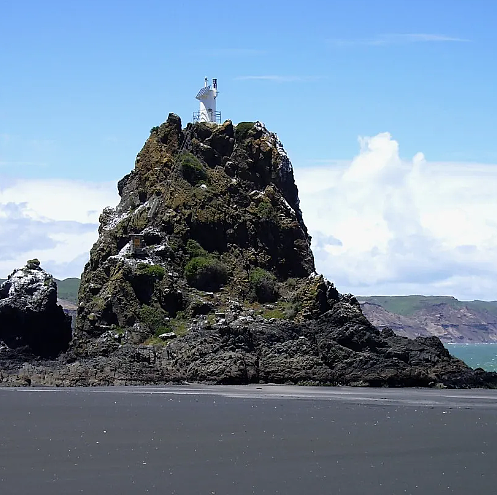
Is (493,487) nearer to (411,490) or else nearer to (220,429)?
(411,490)

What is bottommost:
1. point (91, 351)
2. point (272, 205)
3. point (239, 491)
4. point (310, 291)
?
point (239, 491)

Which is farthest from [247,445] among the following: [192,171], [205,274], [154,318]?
[192,171]

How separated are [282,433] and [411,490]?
9970 millimetres

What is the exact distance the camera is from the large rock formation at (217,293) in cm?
5762

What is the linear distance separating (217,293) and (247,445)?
137ft

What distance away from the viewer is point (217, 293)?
7000 centimetres

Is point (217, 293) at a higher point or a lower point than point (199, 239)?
lower

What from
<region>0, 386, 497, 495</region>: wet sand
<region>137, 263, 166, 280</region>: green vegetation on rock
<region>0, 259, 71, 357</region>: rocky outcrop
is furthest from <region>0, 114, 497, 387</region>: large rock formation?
<region>0, 386, 497, 495</region>: wet sand

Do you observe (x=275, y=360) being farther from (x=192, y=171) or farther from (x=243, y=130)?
(x=243, y=130)

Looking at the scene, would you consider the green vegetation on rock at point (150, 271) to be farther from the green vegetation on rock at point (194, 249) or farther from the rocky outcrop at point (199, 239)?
the green vegetation on rock at point (194, 249)

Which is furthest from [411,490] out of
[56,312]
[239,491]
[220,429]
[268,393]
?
[56,312]

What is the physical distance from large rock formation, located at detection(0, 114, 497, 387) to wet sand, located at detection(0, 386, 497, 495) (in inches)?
443

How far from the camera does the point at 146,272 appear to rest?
6844cm

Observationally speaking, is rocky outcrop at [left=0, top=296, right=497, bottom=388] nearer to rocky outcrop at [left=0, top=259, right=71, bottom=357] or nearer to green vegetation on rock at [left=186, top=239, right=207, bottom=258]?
rocky outcrop at [left=0, top=259, right=71, bottom=357]
